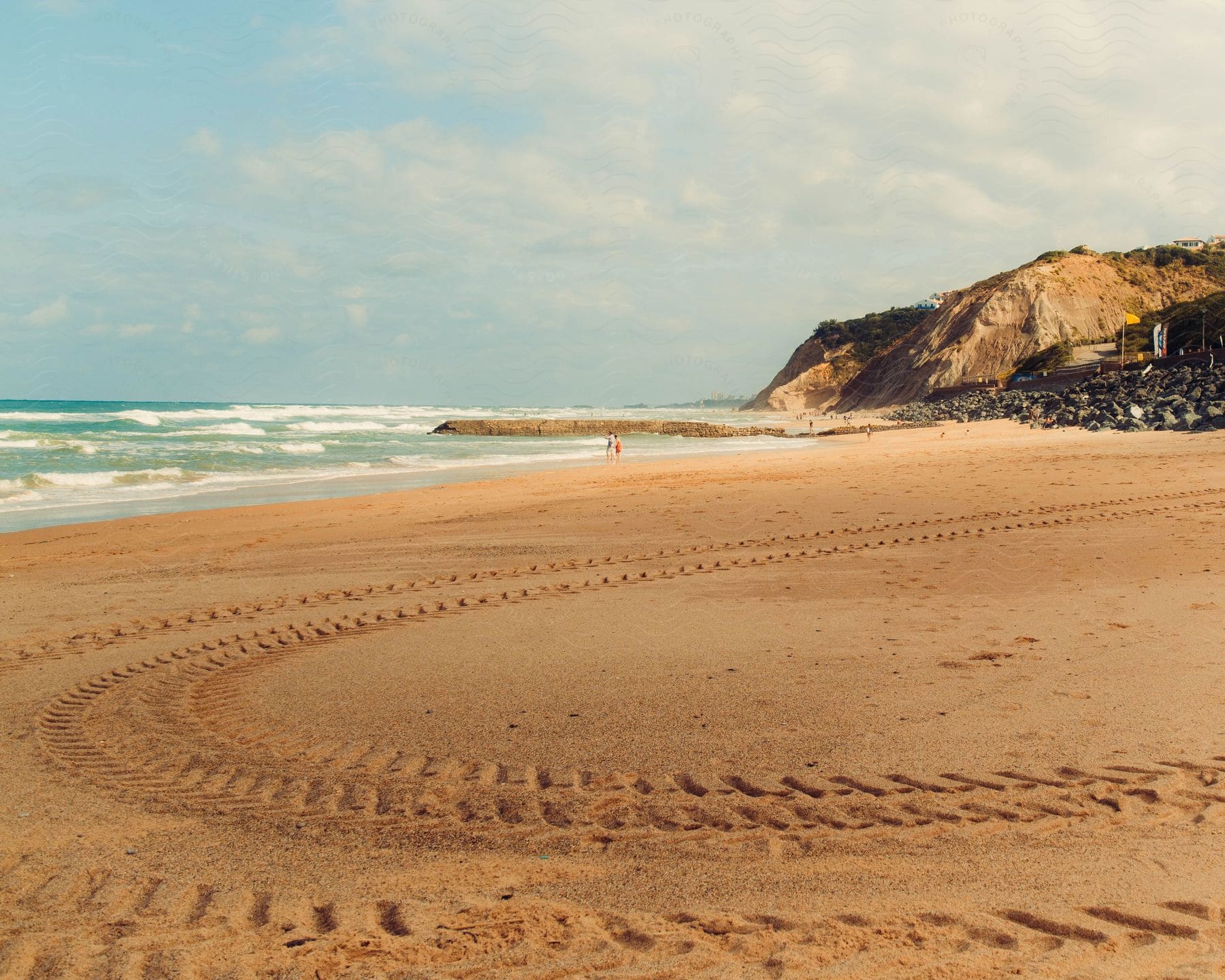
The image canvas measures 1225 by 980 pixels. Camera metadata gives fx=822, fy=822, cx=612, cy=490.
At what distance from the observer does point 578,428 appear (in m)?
63.6

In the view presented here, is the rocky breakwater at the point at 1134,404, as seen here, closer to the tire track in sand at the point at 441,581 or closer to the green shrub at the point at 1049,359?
the tire track in sand at the point at 441,581

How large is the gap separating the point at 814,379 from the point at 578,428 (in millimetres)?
66555

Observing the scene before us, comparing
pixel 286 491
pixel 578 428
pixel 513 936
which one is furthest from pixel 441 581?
pixel 578 428

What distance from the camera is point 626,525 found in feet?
38.9

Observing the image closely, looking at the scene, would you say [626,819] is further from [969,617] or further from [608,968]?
[969,617]

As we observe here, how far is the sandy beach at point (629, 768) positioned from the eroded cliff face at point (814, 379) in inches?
4063

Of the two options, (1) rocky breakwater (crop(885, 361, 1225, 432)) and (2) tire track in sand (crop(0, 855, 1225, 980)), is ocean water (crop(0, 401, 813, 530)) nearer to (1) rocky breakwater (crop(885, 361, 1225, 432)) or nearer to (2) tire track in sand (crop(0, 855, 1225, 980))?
(1) rocky breakwater (crop(885, 361, 1225, 432))

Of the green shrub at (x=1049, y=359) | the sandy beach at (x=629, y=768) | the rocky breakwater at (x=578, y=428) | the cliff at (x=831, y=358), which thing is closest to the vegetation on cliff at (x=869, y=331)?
the cliff at (x=831, y=358)

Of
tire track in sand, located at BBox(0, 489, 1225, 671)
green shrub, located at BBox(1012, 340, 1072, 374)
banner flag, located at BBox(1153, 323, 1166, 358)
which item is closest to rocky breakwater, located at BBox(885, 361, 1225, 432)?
banner flag, located at BBox(1153, 323, 1166, 358)

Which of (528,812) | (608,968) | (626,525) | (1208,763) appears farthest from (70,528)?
(1208,763)

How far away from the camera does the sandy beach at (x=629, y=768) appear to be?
264 cm

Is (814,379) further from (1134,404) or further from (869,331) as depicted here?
(1134,404)

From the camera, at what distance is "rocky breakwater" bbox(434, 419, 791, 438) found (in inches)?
2237

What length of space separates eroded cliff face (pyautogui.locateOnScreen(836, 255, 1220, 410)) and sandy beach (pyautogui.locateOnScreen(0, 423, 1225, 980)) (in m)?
74.0
